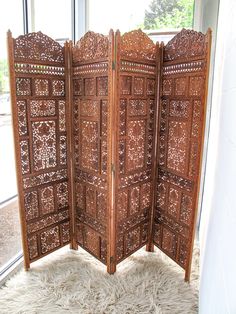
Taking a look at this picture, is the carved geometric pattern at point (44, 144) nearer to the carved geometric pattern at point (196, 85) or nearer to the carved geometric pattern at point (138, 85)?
the carved geometric pattern at point (138, 85)

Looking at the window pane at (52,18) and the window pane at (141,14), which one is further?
the window pane at (141,14)

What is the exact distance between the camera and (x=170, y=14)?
217cm

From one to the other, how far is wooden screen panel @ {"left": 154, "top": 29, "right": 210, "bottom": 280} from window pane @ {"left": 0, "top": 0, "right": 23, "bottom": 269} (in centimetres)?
107

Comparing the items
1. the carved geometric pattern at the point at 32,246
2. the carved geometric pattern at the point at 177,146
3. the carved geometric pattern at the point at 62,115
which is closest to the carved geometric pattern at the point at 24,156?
the carved geometric pattern at the point at 62,115

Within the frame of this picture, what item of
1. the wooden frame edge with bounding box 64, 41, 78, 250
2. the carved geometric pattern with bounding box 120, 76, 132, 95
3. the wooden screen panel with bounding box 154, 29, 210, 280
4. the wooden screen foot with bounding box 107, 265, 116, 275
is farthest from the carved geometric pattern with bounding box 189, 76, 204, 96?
the wooden screen foot with bounding box 107, 265, 116, 275

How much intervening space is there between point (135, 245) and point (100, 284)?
1.30ft

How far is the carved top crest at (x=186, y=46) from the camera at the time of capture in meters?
1.49

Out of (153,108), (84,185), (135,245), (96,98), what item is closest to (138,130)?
(153,108)

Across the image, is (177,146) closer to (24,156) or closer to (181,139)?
(181,139)

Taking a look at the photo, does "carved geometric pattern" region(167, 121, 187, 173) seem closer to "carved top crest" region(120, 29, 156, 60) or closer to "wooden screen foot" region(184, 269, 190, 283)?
"carved top crest" region(120, 29, 156, 60)

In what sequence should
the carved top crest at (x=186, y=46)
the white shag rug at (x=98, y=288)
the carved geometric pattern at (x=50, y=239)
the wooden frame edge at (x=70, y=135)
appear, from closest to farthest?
1. the carved top crest at (x=186, y=46)
2. the white shag rug at (x=98, y=288)
3. the wooden frame edge at (x=70, y=135)
4. the carved geometric pattern at (x=50, y=239)

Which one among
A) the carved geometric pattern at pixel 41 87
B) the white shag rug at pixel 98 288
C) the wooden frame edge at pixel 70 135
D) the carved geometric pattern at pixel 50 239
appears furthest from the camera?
the carved geometric pattern at pixel 50 239

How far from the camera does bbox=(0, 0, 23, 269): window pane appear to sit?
1734 mm

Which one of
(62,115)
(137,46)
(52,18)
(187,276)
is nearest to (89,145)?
(62,115)
